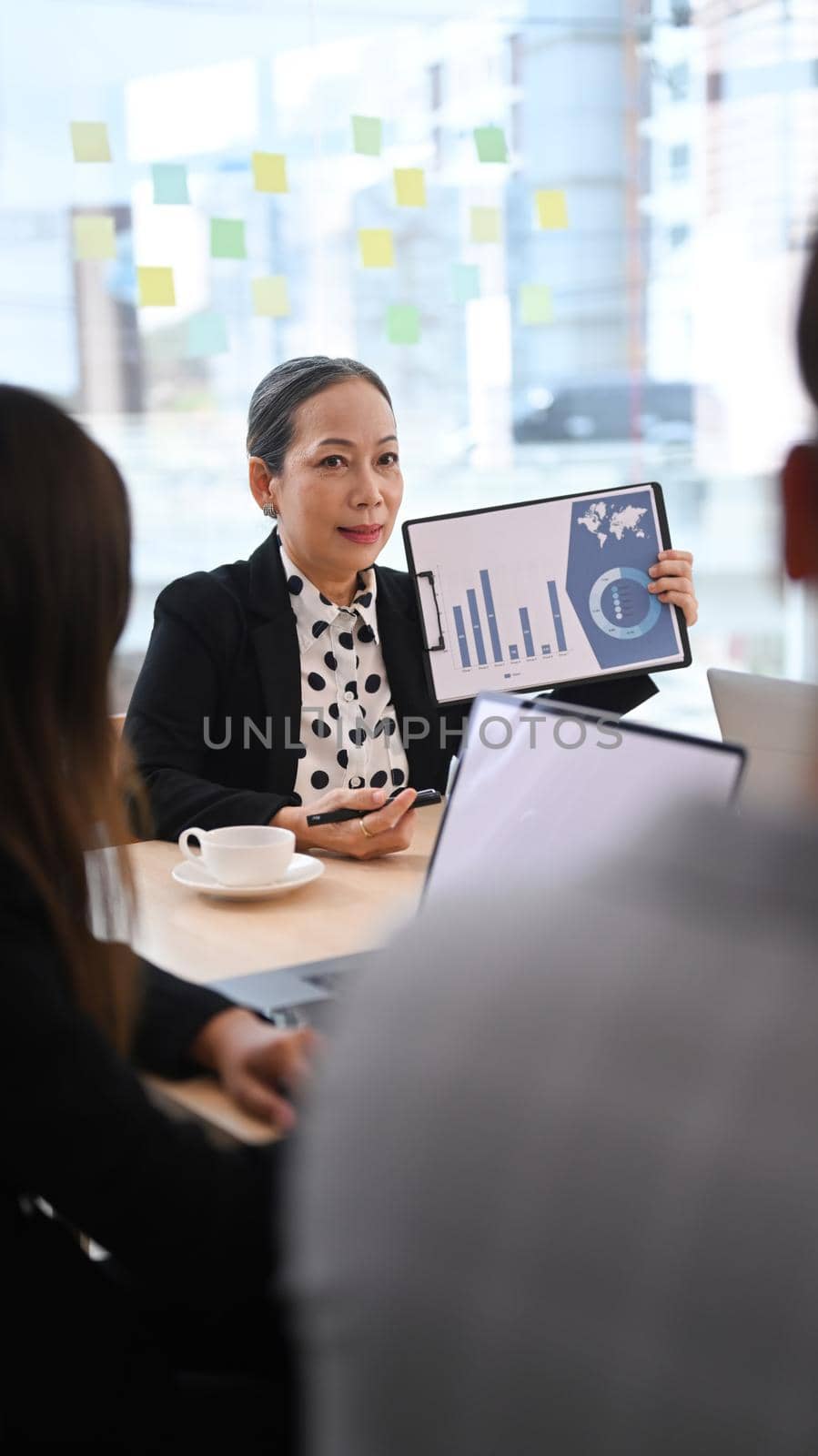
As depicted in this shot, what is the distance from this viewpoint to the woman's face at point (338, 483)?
7.25ft

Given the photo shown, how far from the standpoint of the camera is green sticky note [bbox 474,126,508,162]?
3688 millimetres

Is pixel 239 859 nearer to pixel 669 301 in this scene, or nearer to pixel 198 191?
pixel 198 191

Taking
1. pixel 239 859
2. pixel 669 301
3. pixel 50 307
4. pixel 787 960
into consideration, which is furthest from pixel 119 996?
pixel 669 301

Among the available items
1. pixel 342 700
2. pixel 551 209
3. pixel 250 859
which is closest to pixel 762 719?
pixel 250 859

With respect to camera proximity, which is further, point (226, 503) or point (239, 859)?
point (226, 503)

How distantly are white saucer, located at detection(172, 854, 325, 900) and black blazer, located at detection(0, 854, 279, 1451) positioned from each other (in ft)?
1.98

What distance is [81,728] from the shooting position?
100cm

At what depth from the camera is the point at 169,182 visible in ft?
10.9

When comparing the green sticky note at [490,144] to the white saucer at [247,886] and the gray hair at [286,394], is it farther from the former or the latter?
the white saucer at [247,886]

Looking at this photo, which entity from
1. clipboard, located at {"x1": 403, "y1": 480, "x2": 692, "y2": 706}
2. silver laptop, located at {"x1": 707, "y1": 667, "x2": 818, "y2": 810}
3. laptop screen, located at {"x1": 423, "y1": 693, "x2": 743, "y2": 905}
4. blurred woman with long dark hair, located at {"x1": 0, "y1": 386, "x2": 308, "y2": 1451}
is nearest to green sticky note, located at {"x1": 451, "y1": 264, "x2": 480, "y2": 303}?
clipboard, located at {"x1": 403, "y1": 480, "x2": 692, "y2": 706}

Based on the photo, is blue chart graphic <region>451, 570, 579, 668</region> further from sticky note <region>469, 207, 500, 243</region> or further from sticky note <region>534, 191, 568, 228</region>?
sticky note <region>534, 191, 568, 228</region>

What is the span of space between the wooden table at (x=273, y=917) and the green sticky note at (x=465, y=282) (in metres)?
2.30

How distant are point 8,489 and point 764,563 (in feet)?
1.68

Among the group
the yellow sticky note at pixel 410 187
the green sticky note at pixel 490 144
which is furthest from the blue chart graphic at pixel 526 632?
the green sticky note at pixel 490 144
